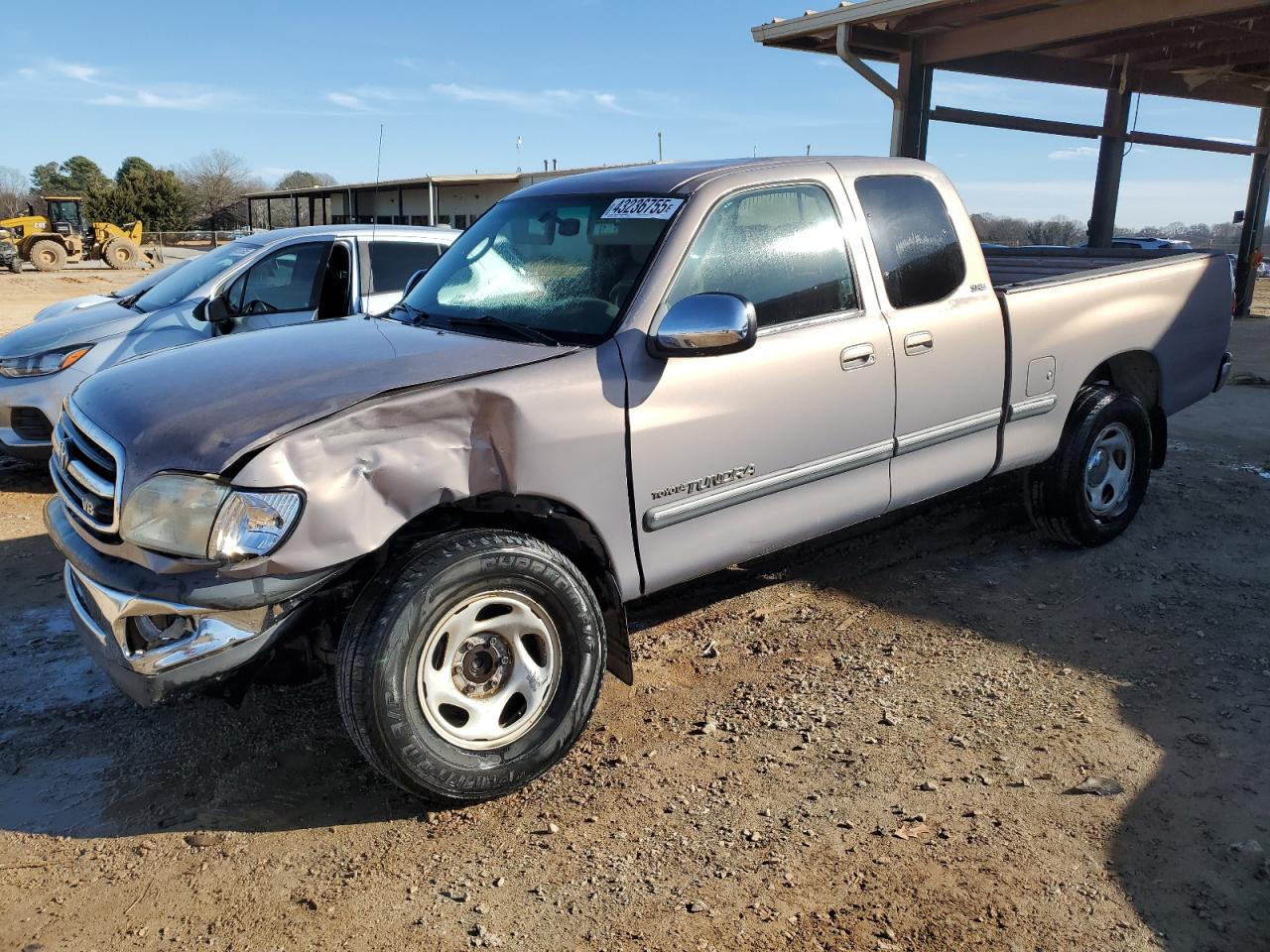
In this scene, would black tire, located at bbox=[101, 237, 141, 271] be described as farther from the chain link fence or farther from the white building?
the chain link fence

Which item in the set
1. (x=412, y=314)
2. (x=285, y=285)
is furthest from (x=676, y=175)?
(x=285, y=285)

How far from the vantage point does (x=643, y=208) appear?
A: 384 cm

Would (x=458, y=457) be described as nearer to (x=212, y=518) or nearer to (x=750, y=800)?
(x=212, y=518)

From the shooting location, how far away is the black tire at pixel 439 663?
2.88m

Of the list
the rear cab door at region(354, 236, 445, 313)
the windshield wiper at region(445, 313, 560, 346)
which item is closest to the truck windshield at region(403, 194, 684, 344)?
the windshield wiper at region(445, 313, 560, 346)

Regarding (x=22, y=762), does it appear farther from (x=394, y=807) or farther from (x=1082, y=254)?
(x=1082, y=254)

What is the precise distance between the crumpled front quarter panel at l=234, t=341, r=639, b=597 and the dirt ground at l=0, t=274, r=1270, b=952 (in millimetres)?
861

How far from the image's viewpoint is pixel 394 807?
321cm

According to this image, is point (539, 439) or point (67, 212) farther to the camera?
point (67, 212)

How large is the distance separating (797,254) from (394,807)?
254 centimetres

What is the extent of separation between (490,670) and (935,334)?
7.98ft

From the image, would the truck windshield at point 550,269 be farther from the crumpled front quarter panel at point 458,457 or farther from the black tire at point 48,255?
the black tire at point 48,255

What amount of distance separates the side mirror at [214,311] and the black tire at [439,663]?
4294 millimetres

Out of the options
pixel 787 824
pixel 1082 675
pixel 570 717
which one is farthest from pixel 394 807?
pixel 1082 675
